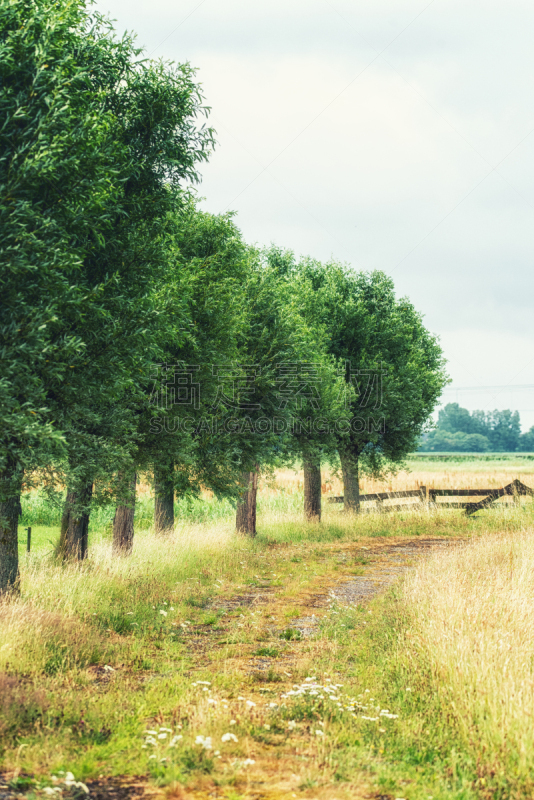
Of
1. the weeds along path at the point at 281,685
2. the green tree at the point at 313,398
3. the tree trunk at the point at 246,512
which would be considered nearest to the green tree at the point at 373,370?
the green tree at the point at 313,398

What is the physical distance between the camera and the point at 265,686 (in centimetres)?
748

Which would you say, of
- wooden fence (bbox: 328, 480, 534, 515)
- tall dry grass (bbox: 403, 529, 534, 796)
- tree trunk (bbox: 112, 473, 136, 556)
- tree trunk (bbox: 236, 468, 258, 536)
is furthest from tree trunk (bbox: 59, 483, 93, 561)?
wooden fence (bbox: 328, 480, 534, 515)

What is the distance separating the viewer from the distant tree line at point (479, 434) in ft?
560

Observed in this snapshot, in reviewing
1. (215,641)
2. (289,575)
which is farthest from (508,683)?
(289,575)

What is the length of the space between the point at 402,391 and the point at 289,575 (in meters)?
13.3

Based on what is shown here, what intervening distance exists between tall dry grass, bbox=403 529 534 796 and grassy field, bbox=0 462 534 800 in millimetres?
25

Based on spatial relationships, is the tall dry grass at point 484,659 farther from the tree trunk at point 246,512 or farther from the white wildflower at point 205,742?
the tree trunk at point 246,512

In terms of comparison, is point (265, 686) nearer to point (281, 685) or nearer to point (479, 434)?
point (281, 685)

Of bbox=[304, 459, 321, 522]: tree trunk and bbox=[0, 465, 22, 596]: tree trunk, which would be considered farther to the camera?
bbox=[304, 459, 321, 522]: tree trunk

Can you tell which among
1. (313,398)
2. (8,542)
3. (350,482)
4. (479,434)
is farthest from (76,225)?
(479,434)

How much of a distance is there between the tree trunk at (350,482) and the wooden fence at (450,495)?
3.05 ft

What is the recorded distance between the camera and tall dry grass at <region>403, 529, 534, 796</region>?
17.6 ft

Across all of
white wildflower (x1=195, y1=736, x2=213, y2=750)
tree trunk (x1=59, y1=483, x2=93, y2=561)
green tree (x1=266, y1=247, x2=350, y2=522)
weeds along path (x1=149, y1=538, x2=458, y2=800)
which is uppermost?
green tree (x1=266, y1=247, x2=350, y2=522)

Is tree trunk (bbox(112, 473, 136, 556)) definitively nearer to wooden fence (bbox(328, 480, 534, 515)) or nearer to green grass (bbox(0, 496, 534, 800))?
green grass (bbox(0, 496, 534, 800))
